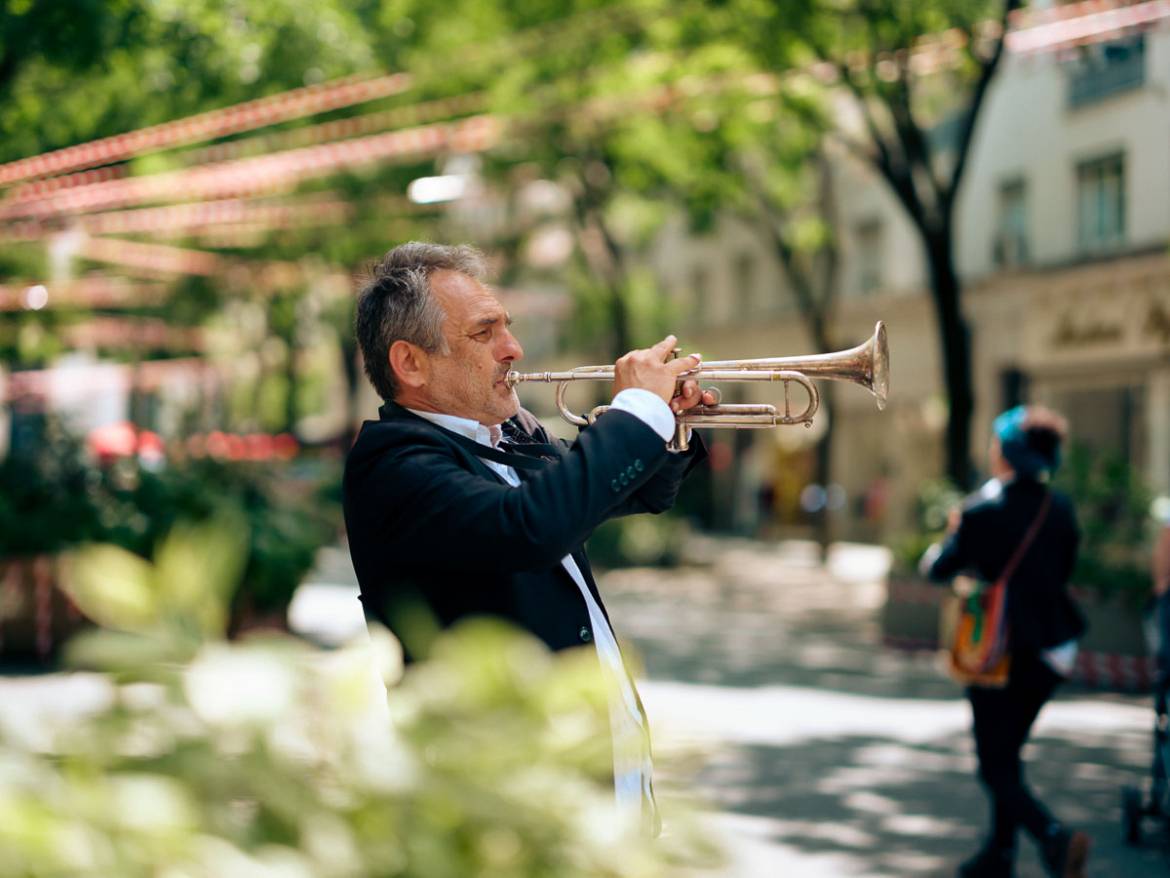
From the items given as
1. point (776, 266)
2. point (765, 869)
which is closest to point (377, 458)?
point (765, 869)

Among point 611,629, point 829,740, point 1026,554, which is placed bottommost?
point 829,740

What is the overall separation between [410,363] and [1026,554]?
152 inches

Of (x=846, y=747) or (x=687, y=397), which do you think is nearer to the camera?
(x=687, y=397)

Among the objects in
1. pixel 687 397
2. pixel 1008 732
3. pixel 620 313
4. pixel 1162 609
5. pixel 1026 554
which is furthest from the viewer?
pixel 620 313

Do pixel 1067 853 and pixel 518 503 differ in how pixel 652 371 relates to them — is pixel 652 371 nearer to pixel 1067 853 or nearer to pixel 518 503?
pixel 518 503

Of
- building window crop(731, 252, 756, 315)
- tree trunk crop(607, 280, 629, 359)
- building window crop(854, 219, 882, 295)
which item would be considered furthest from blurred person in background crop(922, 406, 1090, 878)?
building window crop(731, 252, 756, 315)

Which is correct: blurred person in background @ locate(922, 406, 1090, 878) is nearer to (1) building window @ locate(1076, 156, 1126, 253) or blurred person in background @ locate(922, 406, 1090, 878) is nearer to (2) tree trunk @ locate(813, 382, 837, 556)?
(1) building window @ locate(1076, 156, 1126, 253)

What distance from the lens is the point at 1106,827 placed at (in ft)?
22.8

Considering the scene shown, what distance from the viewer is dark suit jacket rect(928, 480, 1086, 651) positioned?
19.5 ft

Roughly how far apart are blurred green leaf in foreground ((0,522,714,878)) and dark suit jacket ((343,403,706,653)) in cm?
98

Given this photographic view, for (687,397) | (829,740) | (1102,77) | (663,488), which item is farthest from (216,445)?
(1102,77)

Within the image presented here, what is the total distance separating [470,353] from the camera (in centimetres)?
270

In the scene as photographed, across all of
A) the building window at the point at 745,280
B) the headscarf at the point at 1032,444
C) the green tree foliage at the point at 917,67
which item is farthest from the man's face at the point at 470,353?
the building window at the point at 745,280

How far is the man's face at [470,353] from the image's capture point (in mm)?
2688
